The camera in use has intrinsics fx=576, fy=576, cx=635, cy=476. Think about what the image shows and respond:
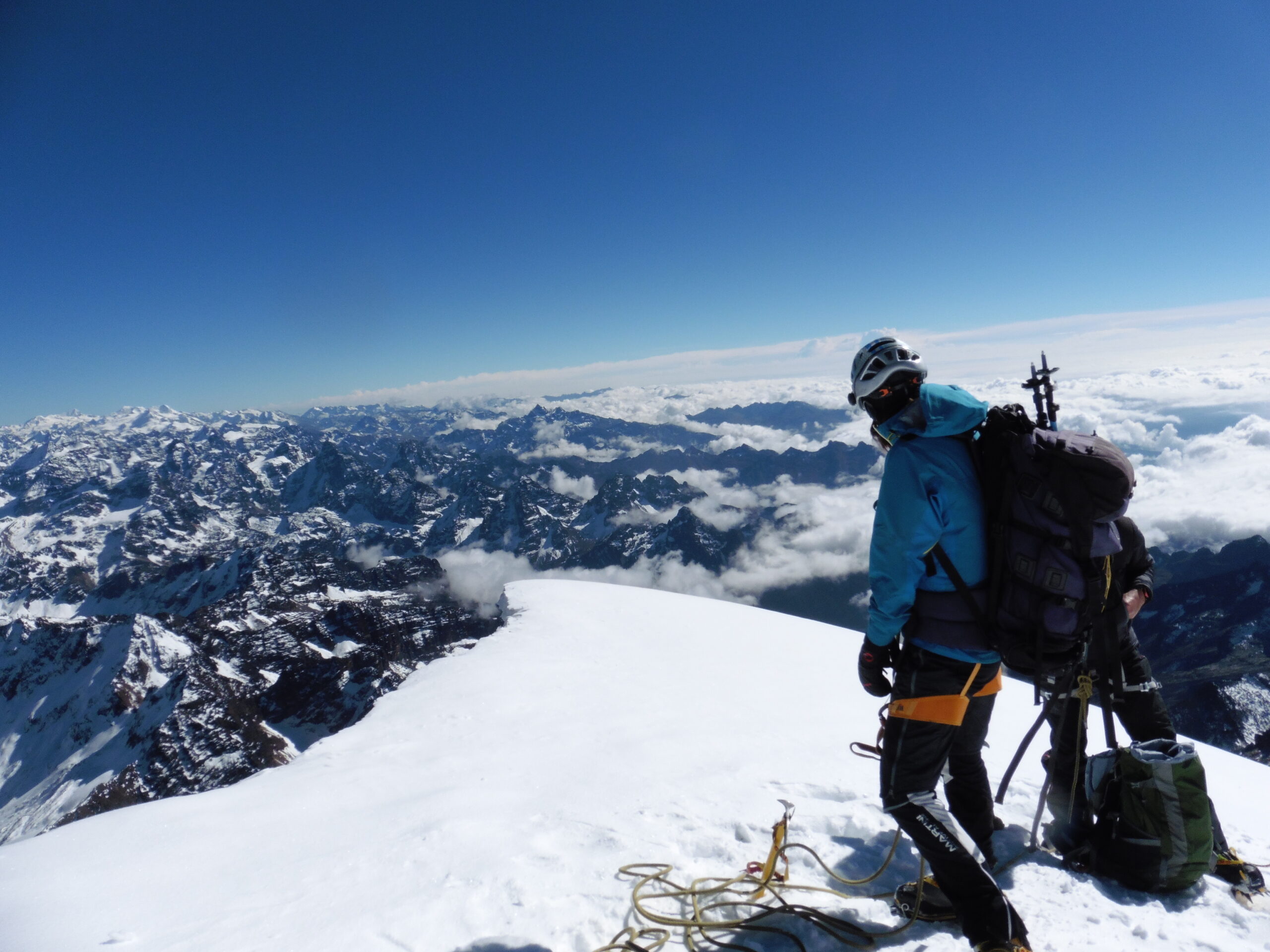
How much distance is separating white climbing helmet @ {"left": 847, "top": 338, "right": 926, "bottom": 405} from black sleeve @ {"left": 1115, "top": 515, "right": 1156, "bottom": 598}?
2729mm

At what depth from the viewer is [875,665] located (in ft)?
13.8

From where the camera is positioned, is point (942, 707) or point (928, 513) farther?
point (942, 707)

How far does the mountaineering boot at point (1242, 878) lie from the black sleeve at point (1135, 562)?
205 centimetres

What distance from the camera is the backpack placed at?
430 centimetres

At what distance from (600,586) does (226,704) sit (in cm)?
19490

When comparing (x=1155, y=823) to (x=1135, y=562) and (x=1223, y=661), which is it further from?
(x=1223, y=661)

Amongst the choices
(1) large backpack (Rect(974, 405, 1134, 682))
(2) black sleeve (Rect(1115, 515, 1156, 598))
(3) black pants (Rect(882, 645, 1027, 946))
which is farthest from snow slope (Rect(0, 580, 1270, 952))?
(2) black sleeve (Rect(1115, 515, 1156, 598))

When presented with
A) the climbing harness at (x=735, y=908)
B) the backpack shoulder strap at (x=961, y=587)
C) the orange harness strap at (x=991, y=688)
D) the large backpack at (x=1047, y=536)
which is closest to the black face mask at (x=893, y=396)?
the large backpack at (x=1047, y=536)

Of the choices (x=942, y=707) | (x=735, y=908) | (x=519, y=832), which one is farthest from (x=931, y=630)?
(x=519, y=832)

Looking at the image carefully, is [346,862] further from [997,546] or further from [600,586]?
[600,586]

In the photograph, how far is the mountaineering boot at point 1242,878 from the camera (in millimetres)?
4250

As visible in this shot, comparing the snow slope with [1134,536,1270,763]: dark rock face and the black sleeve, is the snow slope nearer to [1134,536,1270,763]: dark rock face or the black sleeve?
the black sleeve

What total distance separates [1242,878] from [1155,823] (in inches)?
32.0

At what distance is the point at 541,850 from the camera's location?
203 inches
